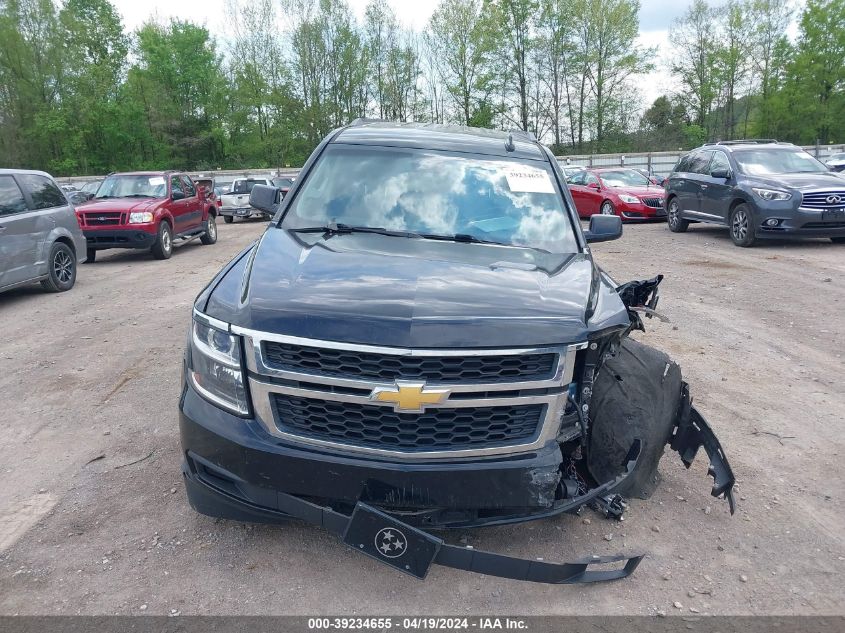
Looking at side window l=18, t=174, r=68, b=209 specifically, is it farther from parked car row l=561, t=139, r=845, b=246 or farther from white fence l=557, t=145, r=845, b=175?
white fence l=557, t=145, r=845, b=175

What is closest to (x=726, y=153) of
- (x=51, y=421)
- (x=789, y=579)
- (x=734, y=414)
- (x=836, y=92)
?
(x=734, y=414)

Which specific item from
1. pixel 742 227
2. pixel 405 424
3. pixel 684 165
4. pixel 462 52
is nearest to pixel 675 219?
pixel 684 165

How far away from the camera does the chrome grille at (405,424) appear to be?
255cm

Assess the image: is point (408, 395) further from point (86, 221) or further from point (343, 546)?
point (86, 221)

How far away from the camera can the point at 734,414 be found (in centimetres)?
467

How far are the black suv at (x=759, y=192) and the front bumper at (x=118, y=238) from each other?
11.5 metres

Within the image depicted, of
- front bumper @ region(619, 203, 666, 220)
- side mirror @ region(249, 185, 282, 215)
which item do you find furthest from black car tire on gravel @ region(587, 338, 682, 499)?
front bumper @ region(619, 203, 666, 220)

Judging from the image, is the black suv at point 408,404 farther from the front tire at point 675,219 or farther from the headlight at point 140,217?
the front tire at point 675,219

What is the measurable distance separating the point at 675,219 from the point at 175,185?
11543 millimetres

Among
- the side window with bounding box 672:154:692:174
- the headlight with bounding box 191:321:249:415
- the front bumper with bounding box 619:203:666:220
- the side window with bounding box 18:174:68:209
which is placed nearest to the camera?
the headlight with bounding box 191:321:249:415

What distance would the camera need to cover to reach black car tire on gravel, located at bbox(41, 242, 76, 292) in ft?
31.7

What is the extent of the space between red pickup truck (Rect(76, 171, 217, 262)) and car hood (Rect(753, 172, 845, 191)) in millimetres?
11806

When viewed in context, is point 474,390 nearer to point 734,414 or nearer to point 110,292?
point 734,414

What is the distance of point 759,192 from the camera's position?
11867 mm
